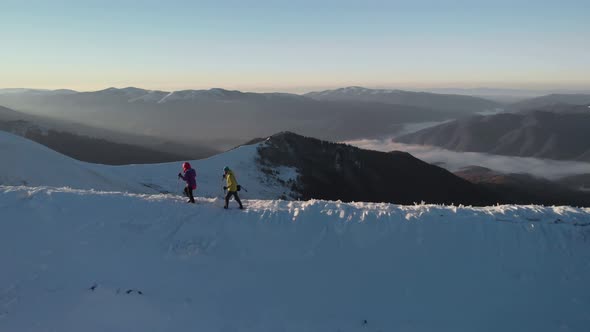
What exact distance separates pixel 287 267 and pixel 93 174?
35602 millimetres

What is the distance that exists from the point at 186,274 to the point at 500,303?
9.90 metres

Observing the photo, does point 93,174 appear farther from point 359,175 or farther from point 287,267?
point 359,175

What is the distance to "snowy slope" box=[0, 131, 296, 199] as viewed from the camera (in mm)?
35812

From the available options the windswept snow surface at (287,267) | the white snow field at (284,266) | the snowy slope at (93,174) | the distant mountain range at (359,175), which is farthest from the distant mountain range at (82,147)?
the windswept snow surface at (287,267)

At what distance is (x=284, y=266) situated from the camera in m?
13.3

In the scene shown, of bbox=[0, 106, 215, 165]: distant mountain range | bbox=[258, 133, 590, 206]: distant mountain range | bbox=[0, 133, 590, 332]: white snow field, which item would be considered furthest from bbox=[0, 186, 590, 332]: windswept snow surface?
bbox=[0, 106, 215, 165]: distant mountain range

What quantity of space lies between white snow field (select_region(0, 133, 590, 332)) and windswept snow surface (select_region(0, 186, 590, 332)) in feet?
0.14

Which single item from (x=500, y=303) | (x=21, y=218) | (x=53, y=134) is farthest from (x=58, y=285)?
(x=53, y=134)

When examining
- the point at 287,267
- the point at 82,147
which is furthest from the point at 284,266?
the point at 82,147

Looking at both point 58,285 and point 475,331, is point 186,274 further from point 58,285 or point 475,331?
point 475,331

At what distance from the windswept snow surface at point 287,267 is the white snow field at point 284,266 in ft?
0.14

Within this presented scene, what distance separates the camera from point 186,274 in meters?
12.8

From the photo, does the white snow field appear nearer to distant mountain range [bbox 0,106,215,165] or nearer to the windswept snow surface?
the windswept snow surface

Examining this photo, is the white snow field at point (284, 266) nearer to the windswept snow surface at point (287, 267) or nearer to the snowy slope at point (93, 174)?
the windswept snow surface at point (287, 267)
